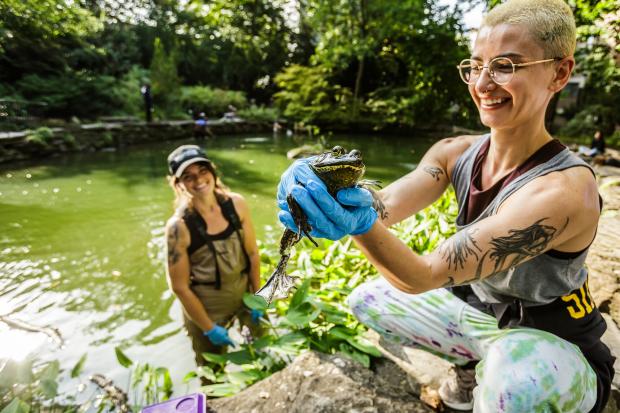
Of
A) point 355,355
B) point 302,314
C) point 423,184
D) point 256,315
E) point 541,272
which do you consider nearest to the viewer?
point 541,272

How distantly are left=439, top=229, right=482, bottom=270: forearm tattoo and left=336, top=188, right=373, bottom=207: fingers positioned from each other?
0.44 meters

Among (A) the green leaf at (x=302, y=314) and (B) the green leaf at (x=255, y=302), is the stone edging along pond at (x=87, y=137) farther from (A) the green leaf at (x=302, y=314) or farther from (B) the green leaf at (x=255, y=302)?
(A) the green leaf at (x=302, y=314)

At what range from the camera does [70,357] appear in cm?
379

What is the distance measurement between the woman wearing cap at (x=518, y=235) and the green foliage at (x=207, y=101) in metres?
24.0

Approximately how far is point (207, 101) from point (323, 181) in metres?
25.2

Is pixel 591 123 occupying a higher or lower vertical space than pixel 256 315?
higher

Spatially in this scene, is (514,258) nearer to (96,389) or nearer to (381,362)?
(381,362)

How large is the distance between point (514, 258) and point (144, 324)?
423cm

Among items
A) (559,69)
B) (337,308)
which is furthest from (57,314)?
(559,69)

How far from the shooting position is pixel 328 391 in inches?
81.7

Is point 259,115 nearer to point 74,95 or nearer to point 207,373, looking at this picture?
point 74,95

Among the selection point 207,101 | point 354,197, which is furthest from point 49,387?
point 207,101

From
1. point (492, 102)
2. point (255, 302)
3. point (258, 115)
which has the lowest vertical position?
point (255, 302)

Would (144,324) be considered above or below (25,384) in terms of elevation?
below
